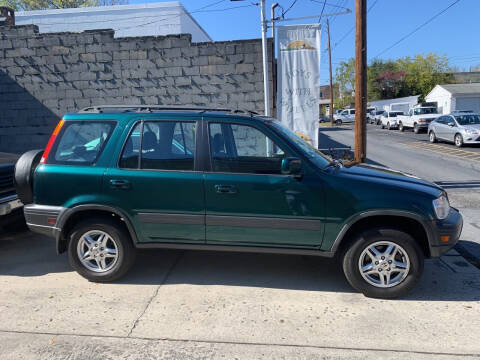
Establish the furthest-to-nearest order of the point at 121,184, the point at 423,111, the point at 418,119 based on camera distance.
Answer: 1. the point at 423,111
2. the point at 418,119
3. the point at 121,184

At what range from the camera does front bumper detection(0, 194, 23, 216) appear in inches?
185

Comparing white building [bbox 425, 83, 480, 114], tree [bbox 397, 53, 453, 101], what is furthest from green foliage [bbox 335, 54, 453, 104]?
white building [bbox 425, 83, 480, 114]

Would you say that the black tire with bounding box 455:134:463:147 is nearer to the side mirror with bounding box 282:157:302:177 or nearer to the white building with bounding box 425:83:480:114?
the side mirror with bounding box 282:157:302:177

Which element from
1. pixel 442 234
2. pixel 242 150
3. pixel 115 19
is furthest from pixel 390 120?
pixel 242 150

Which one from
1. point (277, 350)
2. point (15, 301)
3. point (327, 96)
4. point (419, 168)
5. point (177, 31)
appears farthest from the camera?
point (327, 96)

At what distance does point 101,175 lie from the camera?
3879 mm

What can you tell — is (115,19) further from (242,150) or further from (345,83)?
(345,83)

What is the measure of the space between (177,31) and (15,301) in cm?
1558

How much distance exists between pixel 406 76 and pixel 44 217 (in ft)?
168

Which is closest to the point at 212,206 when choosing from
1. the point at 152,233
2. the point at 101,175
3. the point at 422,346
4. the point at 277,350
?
the point at 152,233

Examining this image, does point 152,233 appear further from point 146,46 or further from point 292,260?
point 146,46

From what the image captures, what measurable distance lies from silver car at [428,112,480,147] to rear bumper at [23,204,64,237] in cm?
1724

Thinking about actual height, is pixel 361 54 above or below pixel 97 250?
above

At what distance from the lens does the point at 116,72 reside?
9086mm
